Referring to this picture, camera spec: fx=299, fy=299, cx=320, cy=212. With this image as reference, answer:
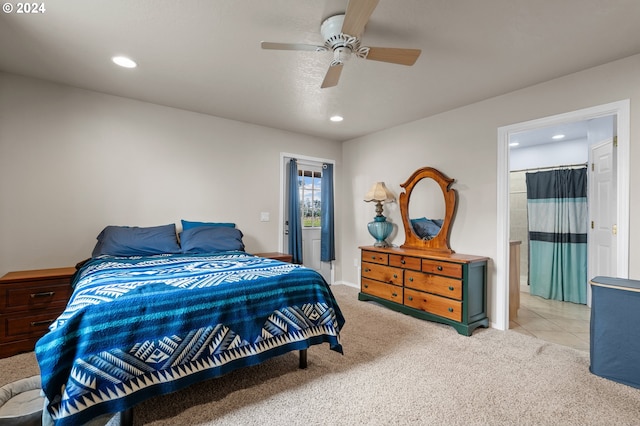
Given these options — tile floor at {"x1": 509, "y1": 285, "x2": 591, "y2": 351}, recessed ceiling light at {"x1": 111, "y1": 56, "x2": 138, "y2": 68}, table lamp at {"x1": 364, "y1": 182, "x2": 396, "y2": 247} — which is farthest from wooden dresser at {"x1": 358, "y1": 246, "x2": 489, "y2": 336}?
recessed ceiling light at {"x1": 111, "y1": 56, "x2": 138, "y2": 68}

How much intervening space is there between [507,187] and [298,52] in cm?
252

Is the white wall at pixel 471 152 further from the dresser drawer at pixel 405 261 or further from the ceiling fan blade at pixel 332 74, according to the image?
the ceiling fan blade at pixel 332 74

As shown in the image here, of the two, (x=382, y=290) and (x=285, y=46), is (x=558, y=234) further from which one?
(x=285, y=46)

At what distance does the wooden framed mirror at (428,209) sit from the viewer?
3.67 meters

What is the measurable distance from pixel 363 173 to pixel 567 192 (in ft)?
9.71

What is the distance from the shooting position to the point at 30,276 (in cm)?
258

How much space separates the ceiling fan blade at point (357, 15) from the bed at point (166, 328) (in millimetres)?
1673

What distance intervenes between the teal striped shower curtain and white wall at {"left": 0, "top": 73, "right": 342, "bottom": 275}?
412 centimetres

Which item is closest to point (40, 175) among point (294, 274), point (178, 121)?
point (178, 121)

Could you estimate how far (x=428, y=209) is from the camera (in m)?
3.93

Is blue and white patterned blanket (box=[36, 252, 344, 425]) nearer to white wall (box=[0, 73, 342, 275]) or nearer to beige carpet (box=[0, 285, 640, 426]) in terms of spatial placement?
beige carpet (box=[0, 285, 640, 426])

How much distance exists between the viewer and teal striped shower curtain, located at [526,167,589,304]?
414 centimetres

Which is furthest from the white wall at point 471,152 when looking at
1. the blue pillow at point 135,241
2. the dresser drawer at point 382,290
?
the blue pillow at point 135,241

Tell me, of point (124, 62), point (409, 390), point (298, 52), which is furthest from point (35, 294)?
point (409, 390)
